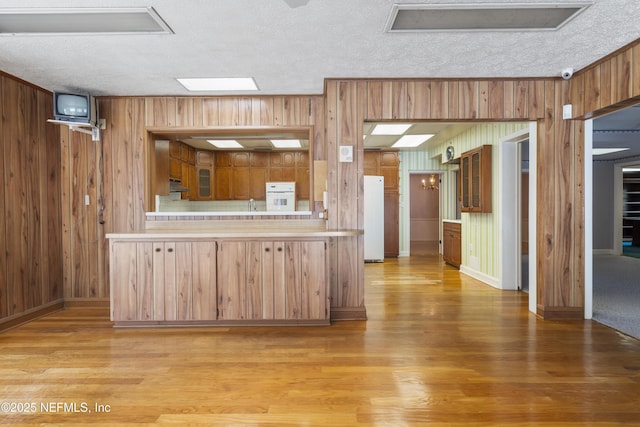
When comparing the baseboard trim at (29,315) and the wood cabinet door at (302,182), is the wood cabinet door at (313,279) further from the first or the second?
the wood cabinet door at (302,182)

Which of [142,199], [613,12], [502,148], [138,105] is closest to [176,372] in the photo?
[142,199]

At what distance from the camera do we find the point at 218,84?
389cm

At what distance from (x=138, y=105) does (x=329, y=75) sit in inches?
A: 89.8

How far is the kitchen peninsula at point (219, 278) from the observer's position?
3.43 metres

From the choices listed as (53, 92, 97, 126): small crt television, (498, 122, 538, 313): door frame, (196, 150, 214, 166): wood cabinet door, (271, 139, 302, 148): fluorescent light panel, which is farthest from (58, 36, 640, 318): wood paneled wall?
(196, 150, 214, 166): wood cabinet door

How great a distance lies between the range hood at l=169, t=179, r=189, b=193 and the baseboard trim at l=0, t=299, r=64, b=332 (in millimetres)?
2662

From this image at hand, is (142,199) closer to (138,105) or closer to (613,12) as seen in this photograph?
(138,105)

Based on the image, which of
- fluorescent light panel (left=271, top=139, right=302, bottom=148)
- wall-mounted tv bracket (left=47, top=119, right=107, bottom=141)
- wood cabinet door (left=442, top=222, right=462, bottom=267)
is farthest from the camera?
fluorescent light panel (left=271, top=139, right=302, bottom=148)

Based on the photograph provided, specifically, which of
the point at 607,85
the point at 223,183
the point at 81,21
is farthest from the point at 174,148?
the point at 607,85

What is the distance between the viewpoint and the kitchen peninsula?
3430 millimetres

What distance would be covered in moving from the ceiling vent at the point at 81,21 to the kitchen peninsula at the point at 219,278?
66.7 inches

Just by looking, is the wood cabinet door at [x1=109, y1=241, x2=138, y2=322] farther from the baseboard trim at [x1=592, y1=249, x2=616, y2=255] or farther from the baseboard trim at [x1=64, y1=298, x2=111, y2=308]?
the baseboard trim at [x1=592, y1=249, x2=616, y2=255]

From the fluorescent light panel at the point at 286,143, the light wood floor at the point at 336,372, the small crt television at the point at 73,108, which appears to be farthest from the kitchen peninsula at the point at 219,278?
the fluorescent light panel at the point at 286,143

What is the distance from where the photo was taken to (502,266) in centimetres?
504
